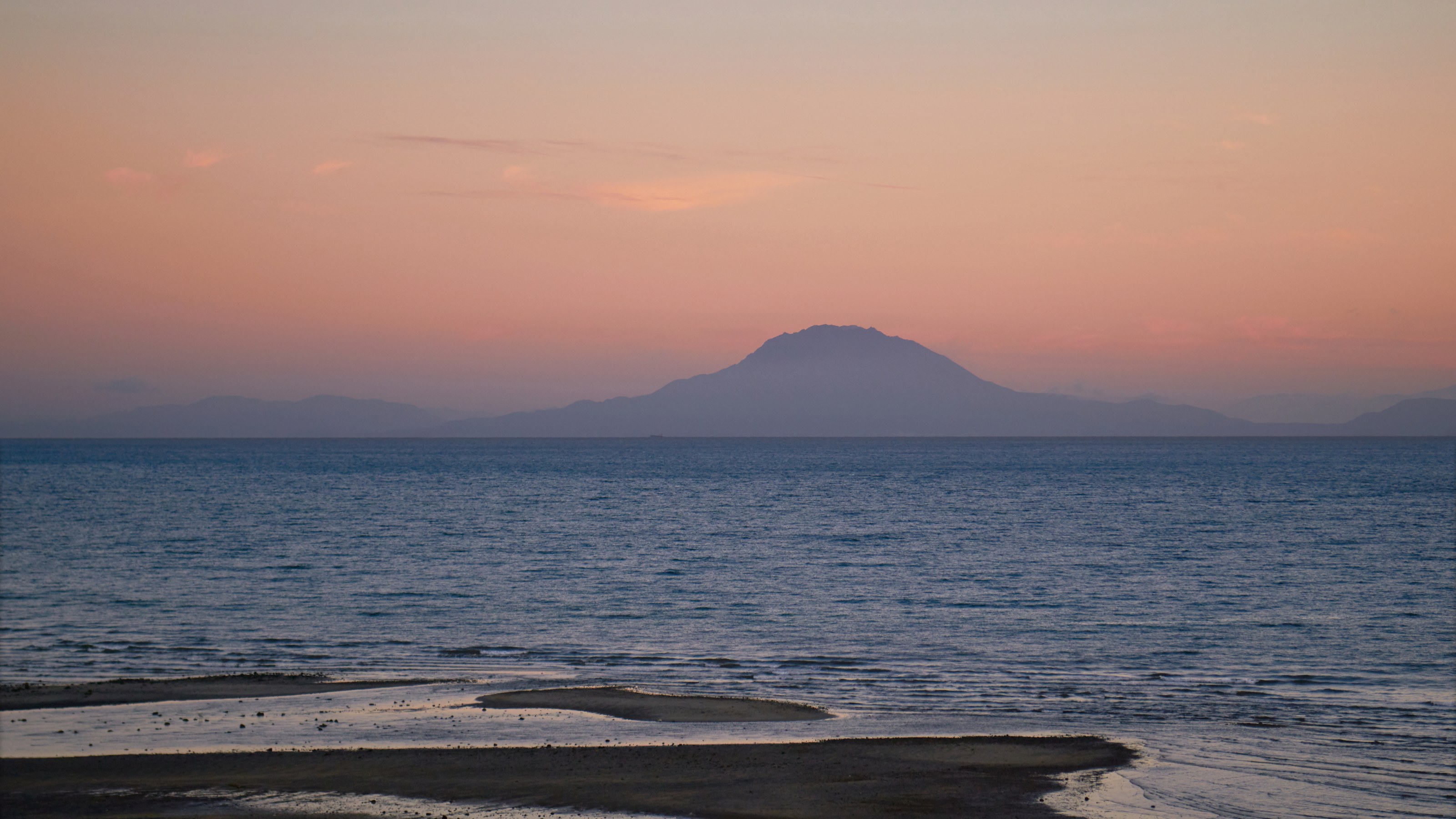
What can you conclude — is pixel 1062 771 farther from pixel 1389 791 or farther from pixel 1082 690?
pixel 1082 690

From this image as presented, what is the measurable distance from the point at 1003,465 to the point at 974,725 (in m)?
169

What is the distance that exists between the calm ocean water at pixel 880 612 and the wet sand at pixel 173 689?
4.14ft

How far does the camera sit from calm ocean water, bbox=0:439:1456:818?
63.7 feet

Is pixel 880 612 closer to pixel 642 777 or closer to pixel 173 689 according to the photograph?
pixel 642 777

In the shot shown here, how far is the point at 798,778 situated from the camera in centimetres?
1529

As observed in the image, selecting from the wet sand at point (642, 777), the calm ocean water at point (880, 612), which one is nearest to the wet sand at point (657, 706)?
the calm ocean water at point (880, 612)

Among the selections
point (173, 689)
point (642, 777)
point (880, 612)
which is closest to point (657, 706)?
point (642, 777)

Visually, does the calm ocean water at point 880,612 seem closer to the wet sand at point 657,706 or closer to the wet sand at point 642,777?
the wet sand at point 657,706

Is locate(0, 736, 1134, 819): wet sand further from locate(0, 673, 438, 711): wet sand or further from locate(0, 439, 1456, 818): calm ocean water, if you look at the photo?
locate(0, 673, 438, 711): wet sand

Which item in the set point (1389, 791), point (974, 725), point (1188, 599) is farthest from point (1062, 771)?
point (1188, 599)

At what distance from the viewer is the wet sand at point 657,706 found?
19.3 metres

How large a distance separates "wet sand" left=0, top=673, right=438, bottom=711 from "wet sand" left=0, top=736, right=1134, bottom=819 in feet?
14.3

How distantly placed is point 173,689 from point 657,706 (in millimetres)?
9626

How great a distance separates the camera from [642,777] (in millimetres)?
15281
